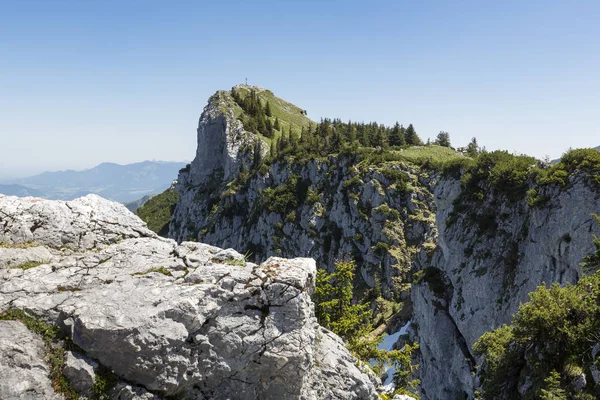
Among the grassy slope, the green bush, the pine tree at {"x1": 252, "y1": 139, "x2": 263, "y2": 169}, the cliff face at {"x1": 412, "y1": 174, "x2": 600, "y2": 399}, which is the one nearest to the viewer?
the green bush

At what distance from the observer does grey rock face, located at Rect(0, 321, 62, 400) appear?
29.1 ft

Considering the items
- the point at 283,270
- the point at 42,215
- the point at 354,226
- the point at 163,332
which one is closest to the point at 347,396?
the point at 283,270

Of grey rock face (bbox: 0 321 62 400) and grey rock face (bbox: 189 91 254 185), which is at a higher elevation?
grey rock face (bbox: 189 91 254 185)

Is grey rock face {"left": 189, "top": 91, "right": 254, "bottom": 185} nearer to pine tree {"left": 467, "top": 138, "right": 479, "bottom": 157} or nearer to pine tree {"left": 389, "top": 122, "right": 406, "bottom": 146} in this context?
pine tree {"left": 389, "top": 122, "right": 406, "bottom": 146}

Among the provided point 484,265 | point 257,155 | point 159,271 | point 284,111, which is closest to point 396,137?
point 257,155

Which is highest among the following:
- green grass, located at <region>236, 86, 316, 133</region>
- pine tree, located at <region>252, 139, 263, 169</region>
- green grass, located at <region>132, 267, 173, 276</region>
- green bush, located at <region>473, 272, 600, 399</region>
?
green grass, located at <region>236, 86, 316, 133</region>

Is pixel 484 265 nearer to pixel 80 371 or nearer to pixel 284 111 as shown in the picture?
pixel 80 371

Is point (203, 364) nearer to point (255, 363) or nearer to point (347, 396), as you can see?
point (255, 363)

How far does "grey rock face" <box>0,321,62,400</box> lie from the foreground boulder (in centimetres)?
3

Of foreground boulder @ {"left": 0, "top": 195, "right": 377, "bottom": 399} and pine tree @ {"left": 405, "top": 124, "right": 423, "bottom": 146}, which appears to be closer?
foreground boulder @ {"left": 0, "top": 195, "right": 377, "bottom": 399}

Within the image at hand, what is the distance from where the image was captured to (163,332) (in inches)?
406

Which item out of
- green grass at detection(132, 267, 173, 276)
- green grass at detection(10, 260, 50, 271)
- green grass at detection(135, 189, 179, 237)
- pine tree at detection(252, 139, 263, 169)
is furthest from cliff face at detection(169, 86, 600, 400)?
green grass at detection(135, 189, 179, 237)

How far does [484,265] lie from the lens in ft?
103

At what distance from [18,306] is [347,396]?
11.2 metres
